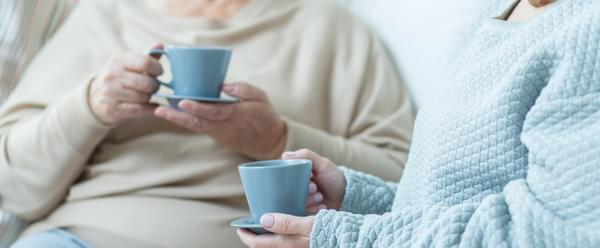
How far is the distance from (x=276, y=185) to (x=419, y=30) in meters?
0.66

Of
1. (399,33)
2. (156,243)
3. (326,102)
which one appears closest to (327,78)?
(326,102)

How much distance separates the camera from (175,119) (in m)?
1.31

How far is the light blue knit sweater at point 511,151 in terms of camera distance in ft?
2.43

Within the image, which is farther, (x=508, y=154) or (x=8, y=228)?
(x=8, y=228)

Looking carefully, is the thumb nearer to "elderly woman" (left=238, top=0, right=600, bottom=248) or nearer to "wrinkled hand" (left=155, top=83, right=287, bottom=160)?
"elderly woman" (left=238, top=0, right=600, bottom=248)

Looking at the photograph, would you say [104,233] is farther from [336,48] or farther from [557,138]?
[557,138]

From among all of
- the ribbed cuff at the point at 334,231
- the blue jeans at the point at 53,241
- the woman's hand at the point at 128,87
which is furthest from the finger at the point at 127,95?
the ribbed cuff at the point at 334,231

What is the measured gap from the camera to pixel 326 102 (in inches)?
60.4

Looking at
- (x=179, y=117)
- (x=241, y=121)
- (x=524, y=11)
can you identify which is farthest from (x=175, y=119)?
(x=524, y=11)

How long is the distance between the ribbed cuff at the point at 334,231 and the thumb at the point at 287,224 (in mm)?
19

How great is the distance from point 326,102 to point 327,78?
0.16 feet

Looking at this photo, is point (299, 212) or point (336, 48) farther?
point (336, 48)

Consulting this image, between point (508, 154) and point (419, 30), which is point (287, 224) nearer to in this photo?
point (508, 154)

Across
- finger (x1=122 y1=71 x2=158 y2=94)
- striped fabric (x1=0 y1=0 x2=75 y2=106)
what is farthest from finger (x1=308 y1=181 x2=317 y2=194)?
striped fabric (x1=0 y1=0 x2=75 y2=106)
